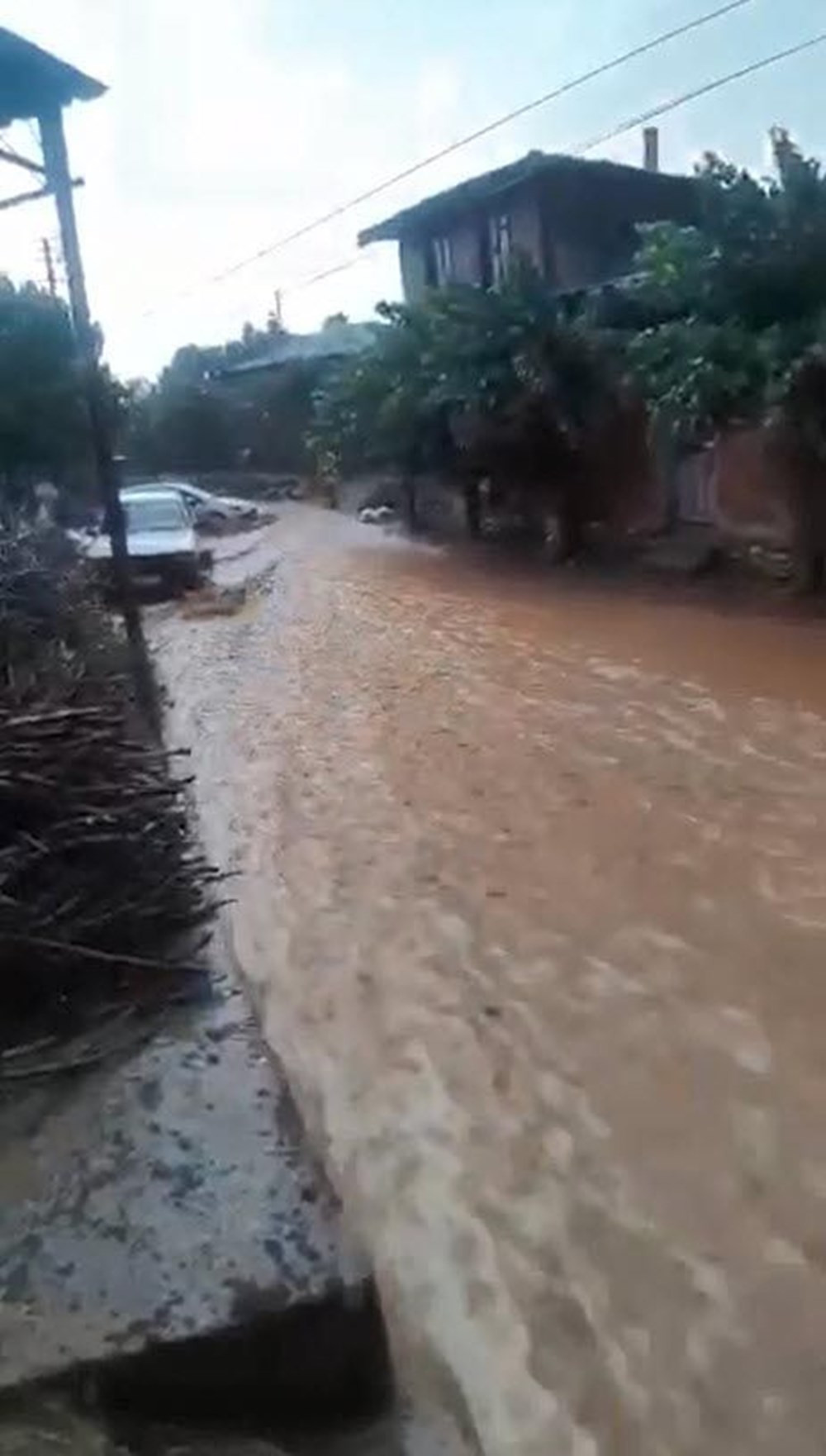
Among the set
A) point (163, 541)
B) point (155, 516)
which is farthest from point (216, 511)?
point (163, 541)

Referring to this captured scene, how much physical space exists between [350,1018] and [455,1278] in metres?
1.79

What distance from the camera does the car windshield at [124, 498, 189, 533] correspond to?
1981 cm

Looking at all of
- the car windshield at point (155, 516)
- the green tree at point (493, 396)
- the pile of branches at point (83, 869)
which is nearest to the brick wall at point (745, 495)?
the green tree at point (493, 396)

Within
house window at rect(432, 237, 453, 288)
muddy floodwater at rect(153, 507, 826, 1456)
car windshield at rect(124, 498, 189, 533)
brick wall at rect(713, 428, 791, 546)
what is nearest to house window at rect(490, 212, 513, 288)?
house window at rect(432, 237, 453, 288)

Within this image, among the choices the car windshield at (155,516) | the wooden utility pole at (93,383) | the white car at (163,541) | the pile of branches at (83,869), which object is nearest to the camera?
the pile of branches at (83,869)

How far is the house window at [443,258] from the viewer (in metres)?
29.0

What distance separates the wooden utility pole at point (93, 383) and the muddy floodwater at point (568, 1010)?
2.47ft

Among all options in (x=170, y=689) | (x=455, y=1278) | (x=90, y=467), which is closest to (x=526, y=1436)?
(x=455, y=1278)

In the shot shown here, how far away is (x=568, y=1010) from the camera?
17.6 feet

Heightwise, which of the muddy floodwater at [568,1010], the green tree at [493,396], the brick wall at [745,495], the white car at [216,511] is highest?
the green tree at [493,396]

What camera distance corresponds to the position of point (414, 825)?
7.94 m

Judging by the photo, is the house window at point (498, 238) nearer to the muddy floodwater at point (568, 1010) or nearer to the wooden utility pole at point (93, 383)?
the wooden utility pole at point (93, 383)

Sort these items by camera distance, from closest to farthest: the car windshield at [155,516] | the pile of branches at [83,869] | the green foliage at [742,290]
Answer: the pile of branches at [83,869], the green foliage at [742,290], the car windshield at [155,516]

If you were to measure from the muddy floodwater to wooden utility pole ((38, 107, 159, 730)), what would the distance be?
75 cm
